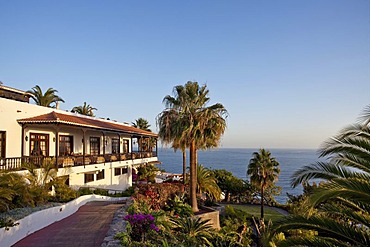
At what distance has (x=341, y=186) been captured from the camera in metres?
5.77

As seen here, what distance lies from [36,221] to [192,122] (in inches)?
419

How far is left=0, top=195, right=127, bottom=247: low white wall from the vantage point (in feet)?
28.3

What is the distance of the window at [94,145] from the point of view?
24.0 meters

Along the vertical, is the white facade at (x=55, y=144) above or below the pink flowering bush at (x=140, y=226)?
above

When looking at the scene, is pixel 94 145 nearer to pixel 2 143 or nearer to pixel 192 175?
pixel 2 143

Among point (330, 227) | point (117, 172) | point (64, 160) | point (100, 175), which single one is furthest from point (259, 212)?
point (330, 227)

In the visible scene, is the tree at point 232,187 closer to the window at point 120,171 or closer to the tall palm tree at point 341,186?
the window at point 120,171

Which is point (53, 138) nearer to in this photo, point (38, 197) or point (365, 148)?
point (38, 197)

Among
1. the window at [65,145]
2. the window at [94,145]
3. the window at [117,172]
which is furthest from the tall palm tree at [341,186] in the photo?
the window at [117,172]

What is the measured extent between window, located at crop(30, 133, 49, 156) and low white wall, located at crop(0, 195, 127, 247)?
5.03 m

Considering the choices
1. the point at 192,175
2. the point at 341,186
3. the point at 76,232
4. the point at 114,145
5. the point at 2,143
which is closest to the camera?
the point at 341,186

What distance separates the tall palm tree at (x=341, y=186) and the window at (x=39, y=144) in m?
15.7

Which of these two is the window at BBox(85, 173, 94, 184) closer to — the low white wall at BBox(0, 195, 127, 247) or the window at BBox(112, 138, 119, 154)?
the window at BBox(112, 138, 119, 154)

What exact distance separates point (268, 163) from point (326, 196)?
22.7 meters
